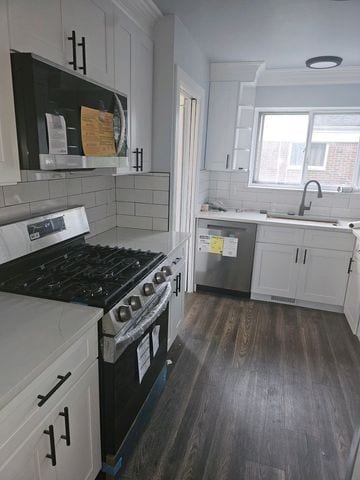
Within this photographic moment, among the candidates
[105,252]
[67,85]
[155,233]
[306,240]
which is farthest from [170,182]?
[306,240]

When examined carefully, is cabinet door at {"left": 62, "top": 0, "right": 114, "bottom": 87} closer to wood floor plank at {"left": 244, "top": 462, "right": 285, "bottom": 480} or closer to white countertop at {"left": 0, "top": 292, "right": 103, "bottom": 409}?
white countertop at {"left": 0, "top": 292, "right": 103, "bottom": 409}

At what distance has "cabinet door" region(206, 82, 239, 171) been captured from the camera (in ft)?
10.6

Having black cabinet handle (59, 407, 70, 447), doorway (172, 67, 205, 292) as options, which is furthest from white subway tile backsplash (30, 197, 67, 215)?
doorway (172, 67, 205, 292)

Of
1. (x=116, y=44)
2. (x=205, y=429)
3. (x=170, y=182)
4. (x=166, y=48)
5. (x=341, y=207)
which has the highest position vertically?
(x=166, y=48)

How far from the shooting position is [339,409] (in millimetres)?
1949

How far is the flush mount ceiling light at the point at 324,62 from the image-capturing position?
9.05 feet

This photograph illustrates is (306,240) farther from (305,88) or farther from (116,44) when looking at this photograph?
(116,44)

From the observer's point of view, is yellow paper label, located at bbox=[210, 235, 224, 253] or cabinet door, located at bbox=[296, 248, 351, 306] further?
yellow paper label, located at bbox=[210, 235, 224, 253]

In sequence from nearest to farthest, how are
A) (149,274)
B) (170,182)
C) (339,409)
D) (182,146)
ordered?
(149,274), (339,409), (170,182), (182,146)

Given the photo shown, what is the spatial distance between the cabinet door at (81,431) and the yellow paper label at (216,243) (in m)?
2.16

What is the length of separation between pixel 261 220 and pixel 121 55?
1973mm

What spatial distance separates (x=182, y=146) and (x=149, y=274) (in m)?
1.80

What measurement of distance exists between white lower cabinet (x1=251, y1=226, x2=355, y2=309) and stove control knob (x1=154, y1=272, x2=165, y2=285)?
5.58 feet

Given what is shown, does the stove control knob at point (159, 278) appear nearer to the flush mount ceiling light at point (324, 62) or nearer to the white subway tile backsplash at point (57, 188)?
the white subway tile backsplash at point (57, 188)
